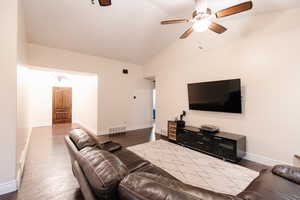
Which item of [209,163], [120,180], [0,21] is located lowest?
[209,163]

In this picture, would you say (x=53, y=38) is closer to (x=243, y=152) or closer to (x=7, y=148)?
(x=7, y=148)

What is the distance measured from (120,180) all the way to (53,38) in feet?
13.9

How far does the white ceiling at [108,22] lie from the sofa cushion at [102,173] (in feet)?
10.3

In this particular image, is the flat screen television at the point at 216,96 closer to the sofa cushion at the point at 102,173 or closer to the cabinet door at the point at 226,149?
the cabinet door at the point at 226,149

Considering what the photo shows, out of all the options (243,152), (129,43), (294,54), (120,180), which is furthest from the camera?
(129,43)

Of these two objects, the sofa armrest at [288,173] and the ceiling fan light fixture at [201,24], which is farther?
the ceiling fan light fixture at [201,24]

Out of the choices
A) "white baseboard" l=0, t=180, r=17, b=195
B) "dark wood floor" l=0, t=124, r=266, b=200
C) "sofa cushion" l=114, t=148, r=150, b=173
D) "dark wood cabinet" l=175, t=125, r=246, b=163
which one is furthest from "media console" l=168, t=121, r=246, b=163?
"white baseboard" l=0, t=180, r=17, b=195

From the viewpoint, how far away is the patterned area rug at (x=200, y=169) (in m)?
2.16

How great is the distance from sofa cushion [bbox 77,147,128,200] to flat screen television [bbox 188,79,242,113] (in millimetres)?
3127

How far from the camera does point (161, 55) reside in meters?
5.13

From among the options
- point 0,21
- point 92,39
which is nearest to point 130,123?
point 92,39

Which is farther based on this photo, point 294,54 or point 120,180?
point 294,54

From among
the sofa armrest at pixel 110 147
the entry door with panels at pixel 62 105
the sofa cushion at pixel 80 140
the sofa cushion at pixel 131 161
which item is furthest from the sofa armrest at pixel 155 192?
the entry door with panels at pixel 62 105

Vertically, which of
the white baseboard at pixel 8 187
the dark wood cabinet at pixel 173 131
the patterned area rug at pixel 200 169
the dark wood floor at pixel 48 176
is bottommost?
the patterned area rug at pixel 200 169
